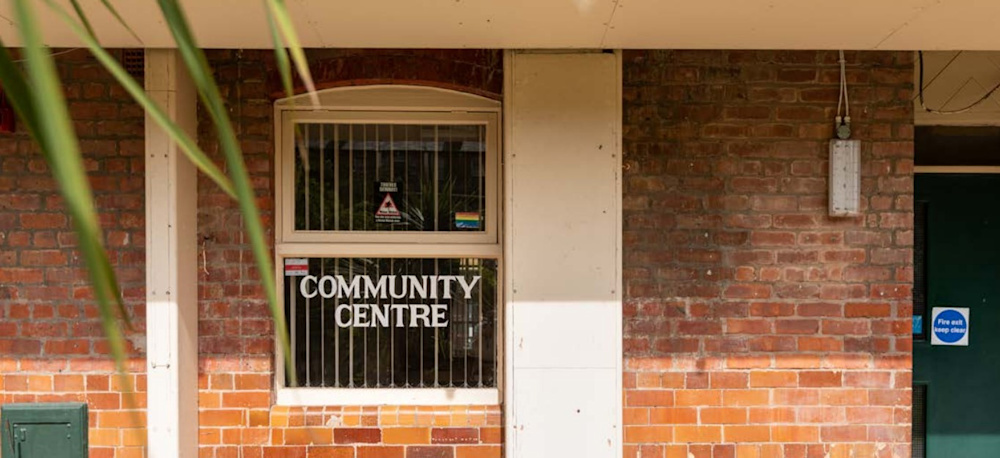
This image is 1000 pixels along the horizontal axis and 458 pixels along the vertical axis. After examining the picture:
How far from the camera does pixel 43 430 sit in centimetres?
318

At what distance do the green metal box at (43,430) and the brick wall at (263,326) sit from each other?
0.54 metres

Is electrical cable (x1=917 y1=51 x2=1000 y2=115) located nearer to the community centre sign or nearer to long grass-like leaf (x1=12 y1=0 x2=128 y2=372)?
the community centre sign

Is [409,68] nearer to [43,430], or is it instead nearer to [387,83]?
[387,83]

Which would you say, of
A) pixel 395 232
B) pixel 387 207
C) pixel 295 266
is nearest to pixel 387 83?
pixel 387 207

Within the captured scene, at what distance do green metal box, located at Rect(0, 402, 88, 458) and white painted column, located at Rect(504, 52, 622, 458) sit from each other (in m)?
Result: 1.99

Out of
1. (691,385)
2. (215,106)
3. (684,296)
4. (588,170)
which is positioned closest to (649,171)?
(588,170)

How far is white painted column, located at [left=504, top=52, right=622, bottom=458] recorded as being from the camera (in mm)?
3150

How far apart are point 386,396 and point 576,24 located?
77.8 inches

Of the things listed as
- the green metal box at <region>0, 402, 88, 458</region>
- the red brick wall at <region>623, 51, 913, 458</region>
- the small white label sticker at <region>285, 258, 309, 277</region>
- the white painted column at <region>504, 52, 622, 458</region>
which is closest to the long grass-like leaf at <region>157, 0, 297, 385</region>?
the white painted column at <region>504, 52, 622, 458</region>

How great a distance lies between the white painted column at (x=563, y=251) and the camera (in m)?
3.15

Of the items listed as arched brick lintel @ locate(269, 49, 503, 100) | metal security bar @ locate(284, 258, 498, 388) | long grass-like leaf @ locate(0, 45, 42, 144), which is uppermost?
arched brick lintel @ locate(269, 49, 503, 100)

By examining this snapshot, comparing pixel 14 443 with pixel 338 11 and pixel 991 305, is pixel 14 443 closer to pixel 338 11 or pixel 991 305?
pixel 338 11

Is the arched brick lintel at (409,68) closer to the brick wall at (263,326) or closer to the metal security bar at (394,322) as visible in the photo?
the brick wall at (263,326)

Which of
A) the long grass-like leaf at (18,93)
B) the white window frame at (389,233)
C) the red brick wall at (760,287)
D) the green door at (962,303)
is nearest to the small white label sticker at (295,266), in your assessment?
the white window frame at (389,233)
